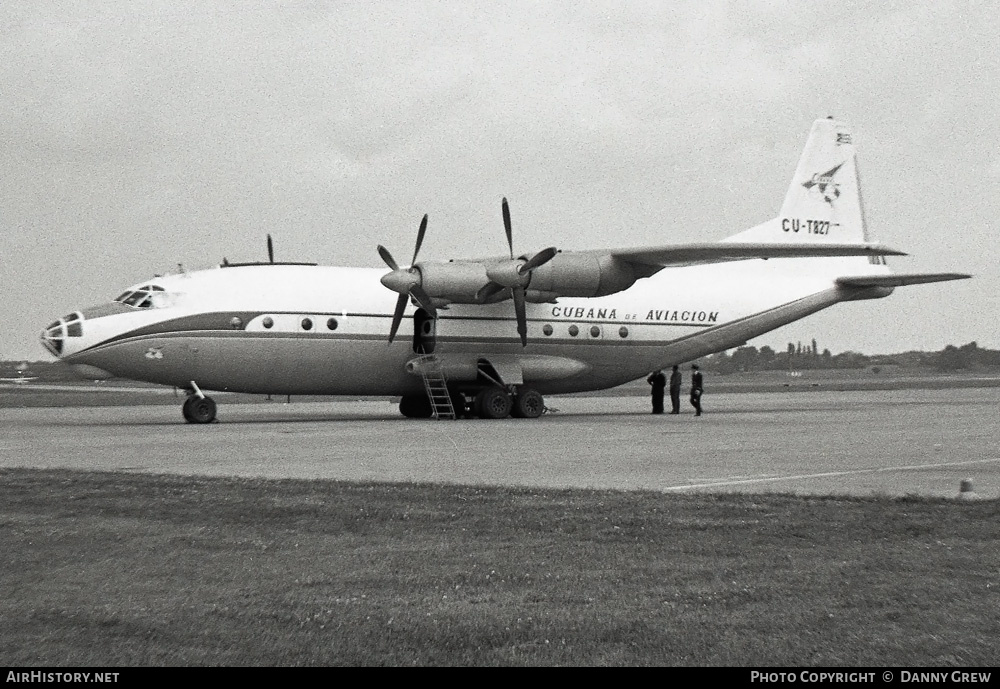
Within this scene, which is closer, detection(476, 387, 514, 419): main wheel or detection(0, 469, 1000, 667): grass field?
detection(0, 469, 1000, 667): grass field

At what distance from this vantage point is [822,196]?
38.7 metres

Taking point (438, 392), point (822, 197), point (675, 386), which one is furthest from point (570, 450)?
point (822, 197)

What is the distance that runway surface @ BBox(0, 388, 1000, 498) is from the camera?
1546 cm

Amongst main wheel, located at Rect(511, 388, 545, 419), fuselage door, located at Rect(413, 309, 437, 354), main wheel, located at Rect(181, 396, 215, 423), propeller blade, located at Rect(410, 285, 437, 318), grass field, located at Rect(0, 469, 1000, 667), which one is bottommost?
grass field, located at Rect(0, 469, 1000, 667)

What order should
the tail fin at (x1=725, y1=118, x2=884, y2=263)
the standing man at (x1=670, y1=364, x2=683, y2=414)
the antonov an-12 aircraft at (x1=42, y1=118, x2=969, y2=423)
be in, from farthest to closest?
the tail fin at (x1=725, y1=118, x2=884, y2=263) → the standing man at (x1=670, y1=364, x2=683, y2=414) → the antonov an-12 aircraft at (x1=42, y1=118, x2=969, y2=423)

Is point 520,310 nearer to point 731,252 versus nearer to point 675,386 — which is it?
point 731,252

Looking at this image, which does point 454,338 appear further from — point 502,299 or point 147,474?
point 147,474

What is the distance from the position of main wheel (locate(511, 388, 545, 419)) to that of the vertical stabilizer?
9.87m

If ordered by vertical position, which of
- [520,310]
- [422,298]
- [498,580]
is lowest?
[498,580]

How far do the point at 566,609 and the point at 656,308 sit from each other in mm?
29031

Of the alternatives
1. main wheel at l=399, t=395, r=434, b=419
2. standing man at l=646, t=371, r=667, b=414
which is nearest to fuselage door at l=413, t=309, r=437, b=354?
main wheel at l=399, t=395, r=434, b=419

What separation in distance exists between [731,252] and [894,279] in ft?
29.5

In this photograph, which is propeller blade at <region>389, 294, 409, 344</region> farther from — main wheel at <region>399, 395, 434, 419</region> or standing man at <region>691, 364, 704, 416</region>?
standing man at <region>691, 364, 704, 416</region>

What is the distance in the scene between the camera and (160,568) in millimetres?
8719
